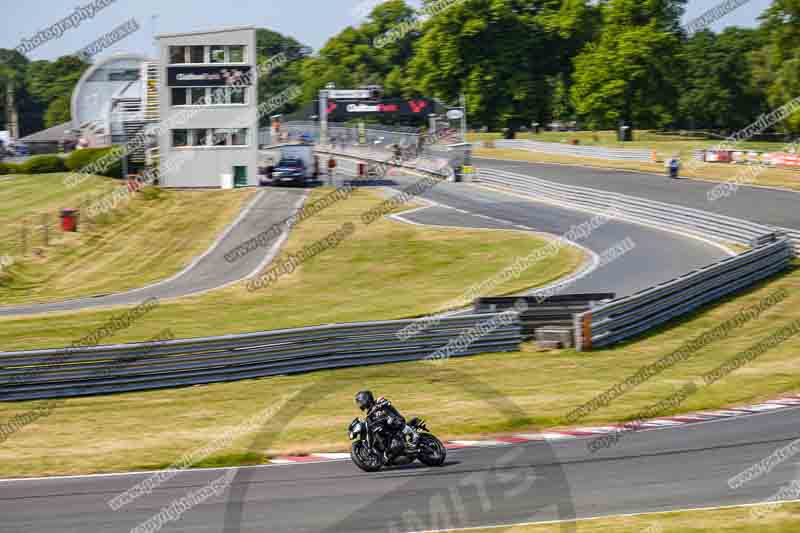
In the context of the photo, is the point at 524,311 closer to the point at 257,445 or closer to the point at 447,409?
the point at 447,409

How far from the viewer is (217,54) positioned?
5212 centimetres

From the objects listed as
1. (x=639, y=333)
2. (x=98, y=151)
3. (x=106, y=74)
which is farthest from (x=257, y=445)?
(x=106, y=74)

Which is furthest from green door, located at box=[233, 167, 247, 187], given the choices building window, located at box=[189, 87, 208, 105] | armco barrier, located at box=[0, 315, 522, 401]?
armco barrier, located at box=[0, 315, 522, 401]

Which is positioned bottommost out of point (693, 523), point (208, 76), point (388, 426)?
point (693, 523)

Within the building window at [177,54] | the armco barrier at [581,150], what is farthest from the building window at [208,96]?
the armco barrier at [581,150]

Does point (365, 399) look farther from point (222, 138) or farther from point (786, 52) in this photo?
point (786, 52)

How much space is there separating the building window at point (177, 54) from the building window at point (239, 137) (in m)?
4.69

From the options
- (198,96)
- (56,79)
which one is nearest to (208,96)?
(198,96)

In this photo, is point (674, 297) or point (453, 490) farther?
point (674, 297)

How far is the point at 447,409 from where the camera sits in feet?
53.3

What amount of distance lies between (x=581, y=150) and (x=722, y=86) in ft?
141

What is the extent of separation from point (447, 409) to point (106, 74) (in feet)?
245

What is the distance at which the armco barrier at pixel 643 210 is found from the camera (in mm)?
34438

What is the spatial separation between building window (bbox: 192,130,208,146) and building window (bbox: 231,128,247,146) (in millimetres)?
1425
